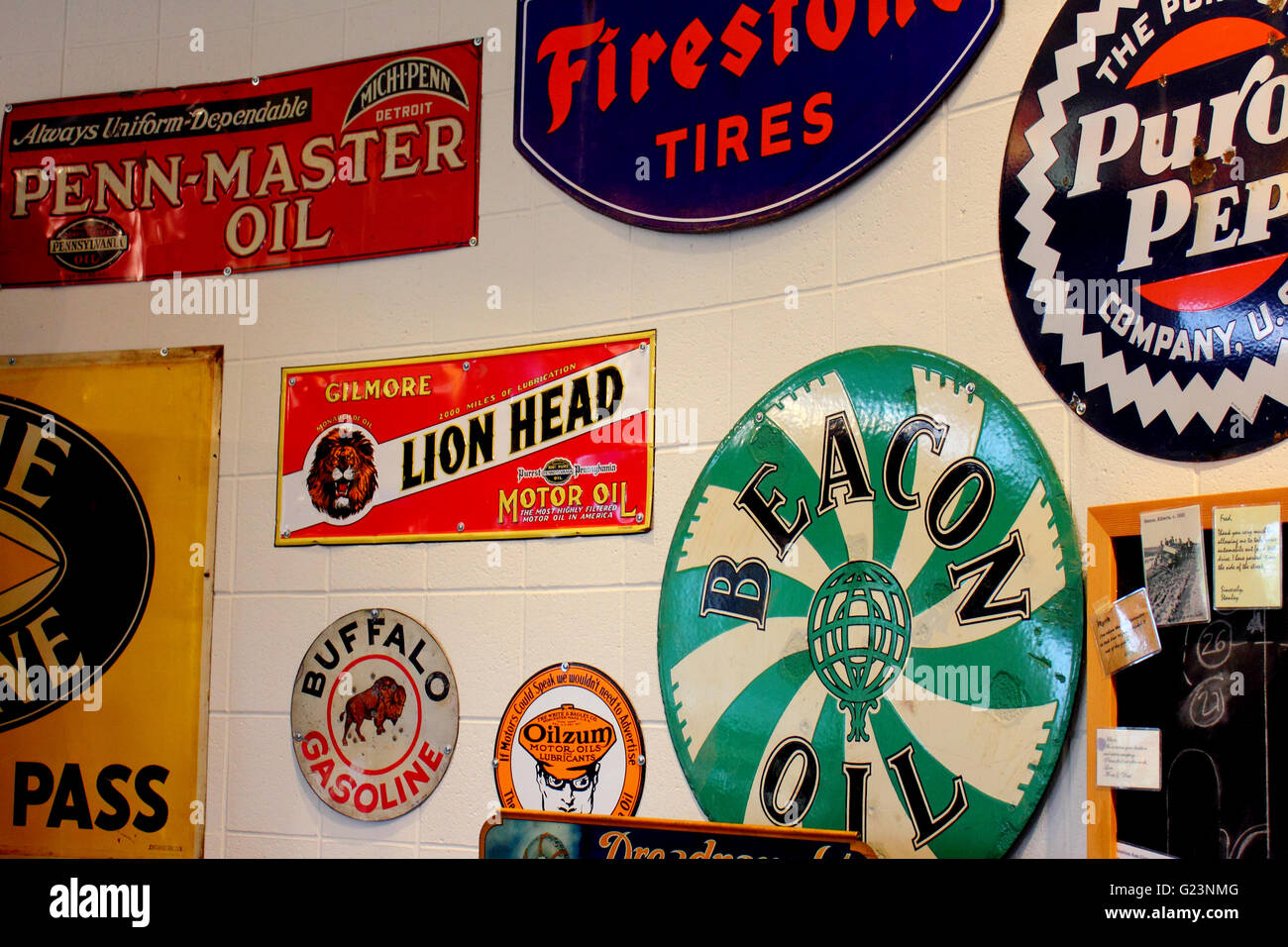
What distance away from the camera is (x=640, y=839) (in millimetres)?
2389

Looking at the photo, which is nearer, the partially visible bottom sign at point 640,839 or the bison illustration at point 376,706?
the partially visible bottom sign at point 640,839

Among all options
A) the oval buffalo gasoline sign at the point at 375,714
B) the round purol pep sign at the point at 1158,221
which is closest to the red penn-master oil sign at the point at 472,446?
the oval buffalo gasoline sign at the point at 375,714

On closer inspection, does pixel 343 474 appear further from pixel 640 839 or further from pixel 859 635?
pixel 859 635

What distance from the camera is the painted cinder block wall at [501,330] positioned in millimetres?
2229

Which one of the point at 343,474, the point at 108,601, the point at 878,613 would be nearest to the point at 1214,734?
the point at 878,613

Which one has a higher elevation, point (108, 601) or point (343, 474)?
point (343, 474)

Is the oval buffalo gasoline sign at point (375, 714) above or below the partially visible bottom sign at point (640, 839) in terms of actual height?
above

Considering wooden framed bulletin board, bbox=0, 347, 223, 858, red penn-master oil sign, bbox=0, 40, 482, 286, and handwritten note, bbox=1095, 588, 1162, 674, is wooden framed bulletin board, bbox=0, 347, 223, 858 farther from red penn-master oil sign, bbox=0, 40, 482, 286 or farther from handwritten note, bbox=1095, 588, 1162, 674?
handwritten note, bbox=1095, 588, 1162, 674

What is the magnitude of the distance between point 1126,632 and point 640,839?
0.96 m

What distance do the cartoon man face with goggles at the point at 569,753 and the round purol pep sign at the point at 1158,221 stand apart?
1096mm

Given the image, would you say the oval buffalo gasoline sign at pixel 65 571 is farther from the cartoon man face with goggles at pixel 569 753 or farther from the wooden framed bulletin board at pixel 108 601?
the cartoon man face with goggles at pixel 569 753

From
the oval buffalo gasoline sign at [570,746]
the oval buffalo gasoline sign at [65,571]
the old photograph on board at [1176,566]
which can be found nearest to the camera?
the old photograph on board at [1176,566]
